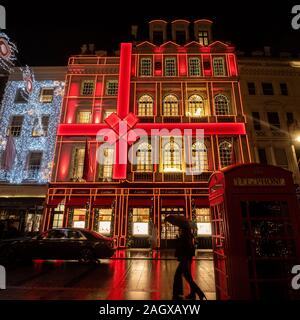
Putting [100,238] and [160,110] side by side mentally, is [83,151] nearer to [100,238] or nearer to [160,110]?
[160,110]

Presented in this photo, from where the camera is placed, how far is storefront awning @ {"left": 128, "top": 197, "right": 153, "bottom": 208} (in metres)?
16.3

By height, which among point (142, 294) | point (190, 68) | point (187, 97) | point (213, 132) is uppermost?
point (190, 68)

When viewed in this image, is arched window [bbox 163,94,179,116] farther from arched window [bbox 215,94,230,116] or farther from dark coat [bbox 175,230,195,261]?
dark coat [bbox 175,230,195,261]

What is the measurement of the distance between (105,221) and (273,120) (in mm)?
16662

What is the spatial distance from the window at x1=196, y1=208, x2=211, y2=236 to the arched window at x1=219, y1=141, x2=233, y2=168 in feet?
13.3

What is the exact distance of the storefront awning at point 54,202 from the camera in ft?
53.9

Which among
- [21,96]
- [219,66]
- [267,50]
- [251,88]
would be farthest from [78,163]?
[267,50]

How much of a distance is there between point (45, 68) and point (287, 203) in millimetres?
22424

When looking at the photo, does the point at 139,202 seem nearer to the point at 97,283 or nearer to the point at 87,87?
the point at 97,283

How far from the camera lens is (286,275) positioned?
14.7ft

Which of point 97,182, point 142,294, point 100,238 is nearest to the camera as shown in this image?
point 142,294

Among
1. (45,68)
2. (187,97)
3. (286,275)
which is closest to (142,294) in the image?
(286,275)

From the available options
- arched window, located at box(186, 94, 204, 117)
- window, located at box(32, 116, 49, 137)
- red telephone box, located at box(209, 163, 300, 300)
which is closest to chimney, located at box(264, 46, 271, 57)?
arched window, located at box(186, 94, 204, 117)
